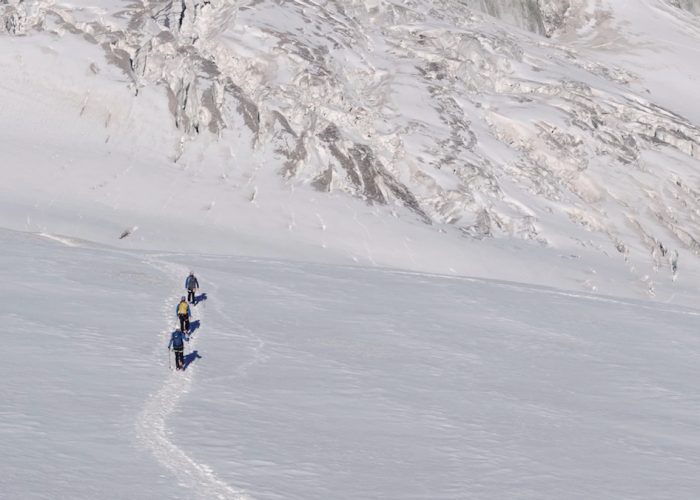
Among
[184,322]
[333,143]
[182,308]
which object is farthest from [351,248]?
[182,308]

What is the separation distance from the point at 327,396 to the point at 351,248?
160 feet

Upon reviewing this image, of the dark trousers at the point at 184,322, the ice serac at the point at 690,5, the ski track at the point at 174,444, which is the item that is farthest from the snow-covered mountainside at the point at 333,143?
the ice serac at the point at 690,5

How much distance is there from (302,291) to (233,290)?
2.47 m

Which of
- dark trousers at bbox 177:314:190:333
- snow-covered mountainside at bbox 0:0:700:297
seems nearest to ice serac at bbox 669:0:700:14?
snow-covered mountainside at bbox 0:0:700:297

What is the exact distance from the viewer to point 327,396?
18.3 meters

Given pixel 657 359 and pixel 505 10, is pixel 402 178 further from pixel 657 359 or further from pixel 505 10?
pixel 505 10

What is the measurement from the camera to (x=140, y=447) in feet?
44.7

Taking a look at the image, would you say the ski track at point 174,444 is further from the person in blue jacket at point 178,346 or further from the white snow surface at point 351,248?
the person in blue jacket at point 178,346

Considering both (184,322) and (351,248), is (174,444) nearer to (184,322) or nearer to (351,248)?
(184,322)

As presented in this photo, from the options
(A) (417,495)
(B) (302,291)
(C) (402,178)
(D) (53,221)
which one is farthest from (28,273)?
(C) (402,178)

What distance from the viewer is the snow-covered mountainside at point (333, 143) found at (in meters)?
67.6

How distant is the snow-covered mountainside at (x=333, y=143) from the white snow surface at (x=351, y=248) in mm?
312

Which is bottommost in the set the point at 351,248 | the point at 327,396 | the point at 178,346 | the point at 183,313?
the point at 351,248

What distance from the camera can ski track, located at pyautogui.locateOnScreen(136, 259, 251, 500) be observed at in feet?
39.9
